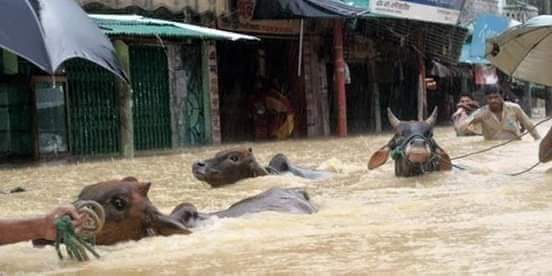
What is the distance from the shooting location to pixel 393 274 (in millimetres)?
3684

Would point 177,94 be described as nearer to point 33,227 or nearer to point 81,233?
point 81,233

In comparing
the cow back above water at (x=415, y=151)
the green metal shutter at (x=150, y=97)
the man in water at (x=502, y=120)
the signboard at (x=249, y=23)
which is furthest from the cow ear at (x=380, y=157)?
the signboard at (x=249, y=23)

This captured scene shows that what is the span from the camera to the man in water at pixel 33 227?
3.79 metres

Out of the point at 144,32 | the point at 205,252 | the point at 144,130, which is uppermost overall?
the point at 144,32

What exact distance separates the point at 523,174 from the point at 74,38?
228 inches

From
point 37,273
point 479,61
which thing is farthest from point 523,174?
point 479,61

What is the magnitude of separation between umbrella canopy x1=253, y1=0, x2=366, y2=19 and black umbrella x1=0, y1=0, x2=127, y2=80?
12676 mm

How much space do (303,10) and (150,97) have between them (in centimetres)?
329

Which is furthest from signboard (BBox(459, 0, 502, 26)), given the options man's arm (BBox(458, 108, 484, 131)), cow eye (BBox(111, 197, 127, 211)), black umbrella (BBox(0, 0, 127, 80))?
black umbrella (BBox(0, 0, 127, 80))

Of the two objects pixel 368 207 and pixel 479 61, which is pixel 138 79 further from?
pixel 479 61

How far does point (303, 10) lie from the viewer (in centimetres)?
1655

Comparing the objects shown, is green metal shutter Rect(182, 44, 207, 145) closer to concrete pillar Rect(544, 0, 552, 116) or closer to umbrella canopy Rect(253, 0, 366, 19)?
umbrella canopy Rect(253, 0, 366, 19)

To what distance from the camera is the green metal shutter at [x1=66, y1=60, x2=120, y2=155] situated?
46.0 ft

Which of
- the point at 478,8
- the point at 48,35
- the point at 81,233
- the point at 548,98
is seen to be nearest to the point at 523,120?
the point at 81,233
